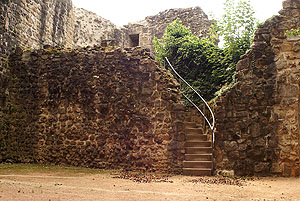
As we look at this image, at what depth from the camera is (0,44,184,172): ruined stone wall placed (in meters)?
Answer: 8.23

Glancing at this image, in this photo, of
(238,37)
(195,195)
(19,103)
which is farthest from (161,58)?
(195,195)

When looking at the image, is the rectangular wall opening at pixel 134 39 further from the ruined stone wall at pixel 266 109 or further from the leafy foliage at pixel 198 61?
the ruined stone wall at pixel 266 109

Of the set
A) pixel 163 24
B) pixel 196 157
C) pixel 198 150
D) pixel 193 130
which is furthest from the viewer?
pixel 163 24

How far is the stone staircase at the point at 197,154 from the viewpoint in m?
7.68

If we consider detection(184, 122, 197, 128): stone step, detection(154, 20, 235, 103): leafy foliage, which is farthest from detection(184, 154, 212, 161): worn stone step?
detection(154, 20, 235, 103): leafy foliage

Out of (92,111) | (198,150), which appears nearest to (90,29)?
(92,111)

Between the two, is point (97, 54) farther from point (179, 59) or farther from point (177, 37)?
point (177, 37)

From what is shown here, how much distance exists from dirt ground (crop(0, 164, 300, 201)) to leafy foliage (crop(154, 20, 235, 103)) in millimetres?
3271

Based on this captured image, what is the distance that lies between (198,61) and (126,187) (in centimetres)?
575

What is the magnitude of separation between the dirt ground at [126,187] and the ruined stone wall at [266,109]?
62 cm

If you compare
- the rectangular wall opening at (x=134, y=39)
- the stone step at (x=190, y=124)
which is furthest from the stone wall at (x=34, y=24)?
the stone step at (x=190, y=124)

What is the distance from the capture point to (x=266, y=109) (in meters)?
7.88

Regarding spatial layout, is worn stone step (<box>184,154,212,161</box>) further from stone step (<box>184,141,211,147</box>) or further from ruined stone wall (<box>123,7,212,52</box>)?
ruined stone wall (<box>123,7,212,52</box>)

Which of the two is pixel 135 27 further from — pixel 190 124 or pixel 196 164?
pixel 196 164
